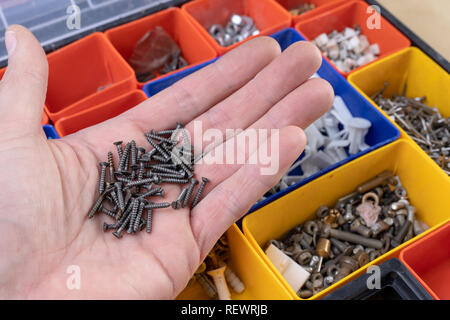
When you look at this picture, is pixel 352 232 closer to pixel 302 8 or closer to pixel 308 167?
pixel 308 167

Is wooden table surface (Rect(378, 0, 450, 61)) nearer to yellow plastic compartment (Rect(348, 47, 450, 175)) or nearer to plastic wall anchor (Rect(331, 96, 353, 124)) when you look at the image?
yellow plastic compartment (Rect(348, 47, 450, 175))

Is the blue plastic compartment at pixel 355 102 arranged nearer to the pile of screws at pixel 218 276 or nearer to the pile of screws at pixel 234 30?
the pile of screws at pixel 234 30

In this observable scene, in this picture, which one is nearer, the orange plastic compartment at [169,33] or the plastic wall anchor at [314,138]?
the plastic wall anchor at [314,138]

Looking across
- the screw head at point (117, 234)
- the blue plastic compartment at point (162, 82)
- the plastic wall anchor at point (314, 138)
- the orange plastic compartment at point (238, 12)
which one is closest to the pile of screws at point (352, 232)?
the plastic wall anchor at point (314, 138)

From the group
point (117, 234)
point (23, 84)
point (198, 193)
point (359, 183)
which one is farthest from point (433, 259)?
point (23, 84)
